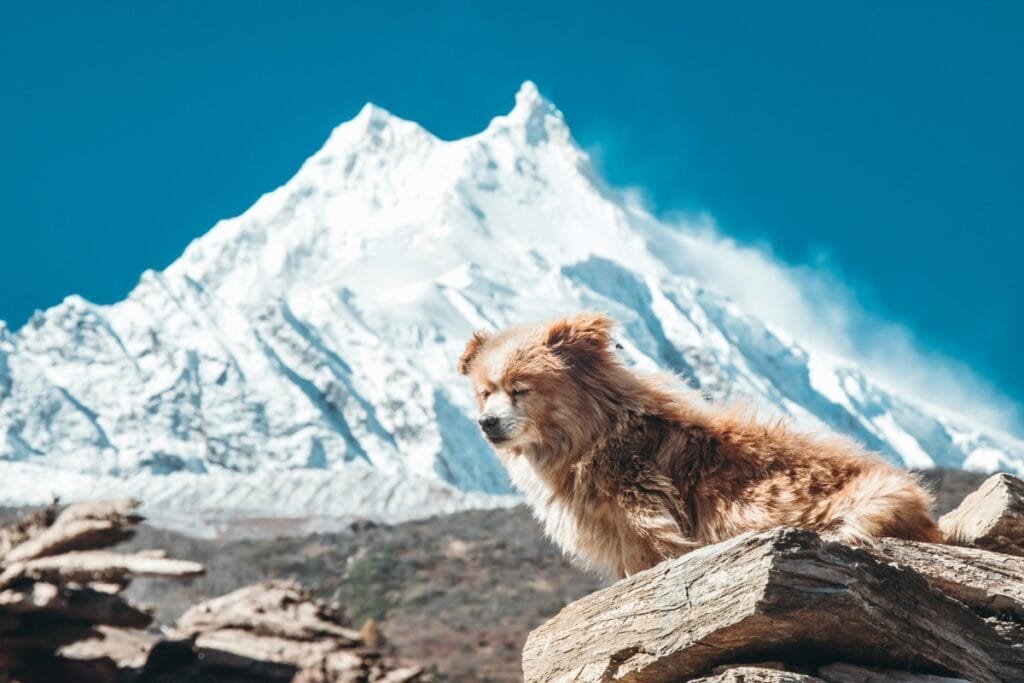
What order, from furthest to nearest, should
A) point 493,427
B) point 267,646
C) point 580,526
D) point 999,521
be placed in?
1. point 267,646
2. point 493,427
3. point 580,526
4. point 999,521

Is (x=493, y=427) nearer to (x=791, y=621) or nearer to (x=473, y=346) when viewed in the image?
(x=473, y=346)

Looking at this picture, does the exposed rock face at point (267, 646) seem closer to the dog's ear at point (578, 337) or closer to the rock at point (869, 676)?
the dog's ear at point (578, 337)

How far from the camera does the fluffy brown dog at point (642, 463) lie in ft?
16.0

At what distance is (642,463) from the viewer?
5391mm

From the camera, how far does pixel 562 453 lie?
226 inches

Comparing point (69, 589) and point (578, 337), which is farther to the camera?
point (69, 589)

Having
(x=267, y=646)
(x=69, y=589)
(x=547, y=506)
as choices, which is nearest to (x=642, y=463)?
(x=547, y=506)

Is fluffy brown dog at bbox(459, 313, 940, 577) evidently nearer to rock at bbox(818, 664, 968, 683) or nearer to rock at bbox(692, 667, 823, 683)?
rock at bbox(818, 664, 968, 683)

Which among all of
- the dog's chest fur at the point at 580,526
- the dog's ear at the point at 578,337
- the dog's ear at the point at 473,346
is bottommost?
the dog's chest fur at the point at 580,526

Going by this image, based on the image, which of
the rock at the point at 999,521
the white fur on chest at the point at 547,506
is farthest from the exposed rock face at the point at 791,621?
the white fur on chest at the point at 547,506

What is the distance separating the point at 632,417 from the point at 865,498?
1.31 metres

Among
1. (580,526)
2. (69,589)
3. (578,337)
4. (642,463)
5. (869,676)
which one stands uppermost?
(69,589)

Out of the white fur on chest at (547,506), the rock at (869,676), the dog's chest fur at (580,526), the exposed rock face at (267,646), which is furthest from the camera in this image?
the exposed rock face at (267,646)

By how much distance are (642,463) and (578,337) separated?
859mm
